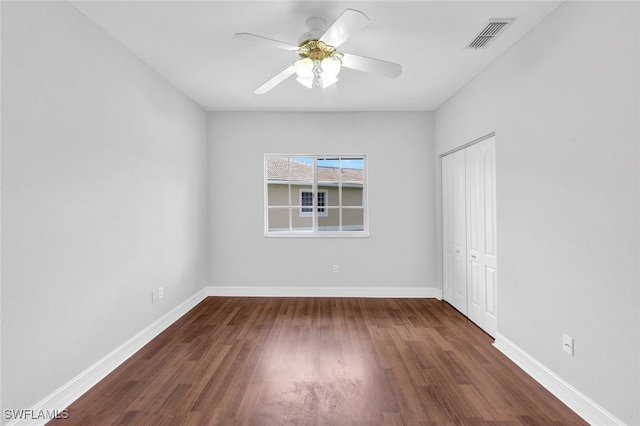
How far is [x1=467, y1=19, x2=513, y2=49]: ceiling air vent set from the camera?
7.48 feet

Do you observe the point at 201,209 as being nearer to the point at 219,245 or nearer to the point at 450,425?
the point at 219,245

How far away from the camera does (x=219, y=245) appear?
4.51m

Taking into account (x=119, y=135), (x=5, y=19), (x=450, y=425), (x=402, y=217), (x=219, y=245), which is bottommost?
(x=450, y=425)

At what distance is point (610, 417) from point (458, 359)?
99 cm

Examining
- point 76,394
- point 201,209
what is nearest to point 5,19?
point 76,394

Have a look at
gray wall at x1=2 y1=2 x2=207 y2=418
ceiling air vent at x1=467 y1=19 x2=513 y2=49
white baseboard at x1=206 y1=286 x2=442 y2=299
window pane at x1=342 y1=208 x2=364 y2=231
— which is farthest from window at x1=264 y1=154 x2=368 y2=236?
ceiling air vent at x1=467 y1=19 x2=513 y2=49

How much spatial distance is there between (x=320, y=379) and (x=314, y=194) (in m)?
2.77

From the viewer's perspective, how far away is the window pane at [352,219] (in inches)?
180

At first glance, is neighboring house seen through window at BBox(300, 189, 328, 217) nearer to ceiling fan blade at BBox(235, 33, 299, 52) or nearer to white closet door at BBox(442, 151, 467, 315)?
white closet door at BBox(442, 151, 467, 315)

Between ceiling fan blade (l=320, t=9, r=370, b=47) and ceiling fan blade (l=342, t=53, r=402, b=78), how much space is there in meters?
0.21

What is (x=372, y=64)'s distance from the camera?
2262mm

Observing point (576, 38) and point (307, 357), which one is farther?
point (307, 357)

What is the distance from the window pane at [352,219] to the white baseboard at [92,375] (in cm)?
256

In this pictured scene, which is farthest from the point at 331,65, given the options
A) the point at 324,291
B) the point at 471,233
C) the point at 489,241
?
the point at 324,291
